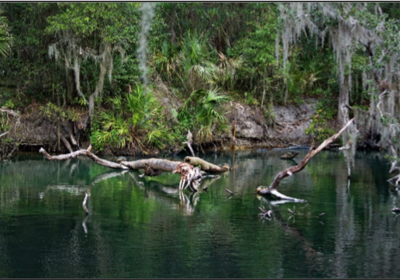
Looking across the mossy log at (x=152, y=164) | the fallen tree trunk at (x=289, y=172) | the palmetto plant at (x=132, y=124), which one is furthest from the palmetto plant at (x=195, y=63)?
the fallen tree trunk at (x=289, y=172)

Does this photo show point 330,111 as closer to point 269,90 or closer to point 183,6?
point 269,90

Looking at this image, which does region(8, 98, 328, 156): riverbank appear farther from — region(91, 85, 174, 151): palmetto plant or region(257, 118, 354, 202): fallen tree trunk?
region(257, 118, 354, 202): fallen tree trunk

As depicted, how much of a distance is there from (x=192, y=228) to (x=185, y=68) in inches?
706

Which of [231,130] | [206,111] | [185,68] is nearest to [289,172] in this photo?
[206,111]

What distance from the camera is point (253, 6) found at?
3030cm

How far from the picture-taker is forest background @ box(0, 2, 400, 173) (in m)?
19.9

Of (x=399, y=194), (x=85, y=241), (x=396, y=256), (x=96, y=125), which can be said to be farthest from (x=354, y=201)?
(x=96, y=125)

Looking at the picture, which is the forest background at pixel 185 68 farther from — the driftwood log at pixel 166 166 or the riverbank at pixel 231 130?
the driftwood log at pixel 166 166

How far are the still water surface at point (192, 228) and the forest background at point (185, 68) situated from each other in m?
3.96

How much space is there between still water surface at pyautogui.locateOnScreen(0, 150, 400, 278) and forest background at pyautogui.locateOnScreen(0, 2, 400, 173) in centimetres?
396

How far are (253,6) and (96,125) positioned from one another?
1021cm

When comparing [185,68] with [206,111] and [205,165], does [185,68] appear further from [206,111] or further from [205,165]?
[205,165]

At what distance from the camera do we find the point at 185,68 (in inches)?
1173

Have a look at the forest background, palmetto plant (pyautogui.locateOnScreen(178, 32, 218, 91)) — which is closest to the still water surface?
the forest background
